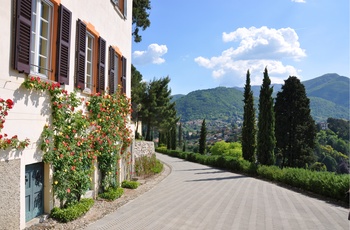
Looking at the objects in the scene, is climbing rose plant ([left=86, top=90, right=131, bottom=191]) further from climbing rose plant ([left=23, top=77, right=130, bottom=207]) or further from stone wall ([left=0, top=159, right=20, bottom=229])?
stone wall ([left=0, top=159, right=20, bottom=229])

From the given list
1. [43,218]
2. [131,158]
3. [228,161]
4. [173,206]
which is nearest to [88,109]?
[43,218]

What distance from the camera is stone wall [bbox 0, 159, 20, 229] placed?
196 inches

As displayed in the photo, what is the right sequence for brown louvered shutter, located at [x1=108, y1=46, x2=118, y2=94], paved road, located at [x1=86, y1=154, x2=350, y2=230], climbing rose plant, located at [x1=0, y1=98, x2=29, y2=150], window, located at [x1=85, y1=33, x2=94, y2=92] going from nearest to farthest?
climbing rose plant, located at [x1=0, y1=98, x2=29, y2=150]
paved road, located at [x1=86, y1=154, x2=350, y2=230]
window, located at [x1=85, y1=33, x2=94, y2=92]
brown louvered shutter, located at [x1=108, y1=46, x2=118, y2=94]

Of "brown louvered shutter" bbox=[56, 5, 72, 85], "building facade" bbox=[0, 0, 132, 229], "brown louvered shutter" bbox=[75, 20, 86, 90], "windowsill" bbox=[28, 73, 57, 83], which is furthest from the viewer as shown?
"brown louvered shutter" bbox=[75, 20, 86, 90]

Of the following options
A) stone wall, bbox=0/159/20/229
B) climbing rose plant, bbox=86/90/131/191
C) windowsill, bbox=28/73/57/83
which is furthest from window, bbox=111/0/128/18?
stone wall, bbox=0/159/20/229

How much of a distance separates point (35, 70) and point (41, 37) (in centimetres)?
72

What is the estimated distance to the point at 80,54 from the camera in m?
8.03

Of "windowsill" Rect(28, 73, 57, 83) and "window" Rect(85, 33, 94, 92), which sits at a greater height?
"window" Rect(85, 33, 94, 92)

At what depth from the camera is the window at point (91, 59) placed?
321 inches

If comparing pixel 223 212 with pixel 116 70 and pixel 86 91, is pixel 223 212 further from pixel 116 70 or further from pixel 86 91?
pixel 116 70

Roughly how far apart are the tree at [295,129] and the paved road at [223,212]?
2080cm

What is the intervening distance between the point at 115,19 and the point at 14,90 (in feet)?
23.5

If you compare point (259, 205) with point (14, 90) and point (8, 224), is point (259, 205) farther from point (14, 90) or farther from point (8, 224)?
point (14, 90)

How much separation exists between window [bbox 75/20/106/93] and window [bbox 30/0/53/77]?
1.54 m
